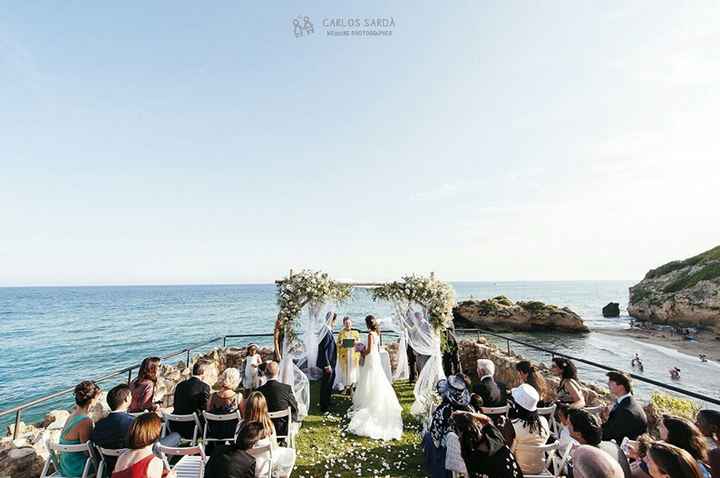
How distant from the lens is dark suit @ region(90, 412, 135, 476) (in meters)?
3.59

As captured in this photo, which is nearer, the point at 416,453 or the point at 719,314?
the point at 416,453

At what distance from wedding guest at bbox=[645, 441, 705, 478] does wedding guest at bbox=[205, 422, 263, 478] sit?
3.22 m

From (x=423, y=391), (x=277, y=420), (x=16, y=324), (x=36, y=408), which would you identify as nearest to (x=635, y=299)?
(x=423, y=391)

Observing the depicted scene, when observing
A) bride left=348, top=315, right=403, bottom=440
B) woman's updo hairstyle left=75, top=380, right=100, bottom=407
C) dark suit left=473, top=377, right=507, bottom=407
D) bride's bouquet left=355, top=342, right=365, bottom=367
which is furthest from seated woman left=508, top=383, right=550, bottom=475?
woman's updo hairstyle left=75, top=380, right=100, bottom=407

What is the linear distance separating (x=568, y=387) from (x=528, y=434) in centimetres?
166

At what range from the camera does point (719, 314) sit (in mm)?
35781

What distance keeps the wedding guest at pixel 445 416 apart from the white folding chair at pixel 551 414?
1374mm

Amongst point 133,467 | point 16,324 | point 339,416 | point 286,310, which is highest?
point 286,310

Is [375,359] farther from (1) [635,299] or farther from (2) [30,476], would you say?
(1) [635,299]

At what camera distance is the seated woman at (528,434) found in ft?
12.7

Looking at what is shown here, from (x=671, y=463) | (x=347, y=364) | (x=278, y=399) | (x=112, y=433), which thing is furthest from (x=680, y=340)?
(x=112, y=433)

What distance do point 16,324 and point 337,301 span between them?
6572 cm

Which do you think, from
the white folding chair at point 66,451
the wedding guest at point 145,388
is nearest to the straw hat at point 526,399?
the white folding chair at point 66,451

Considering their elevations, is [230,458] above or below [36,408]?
above
